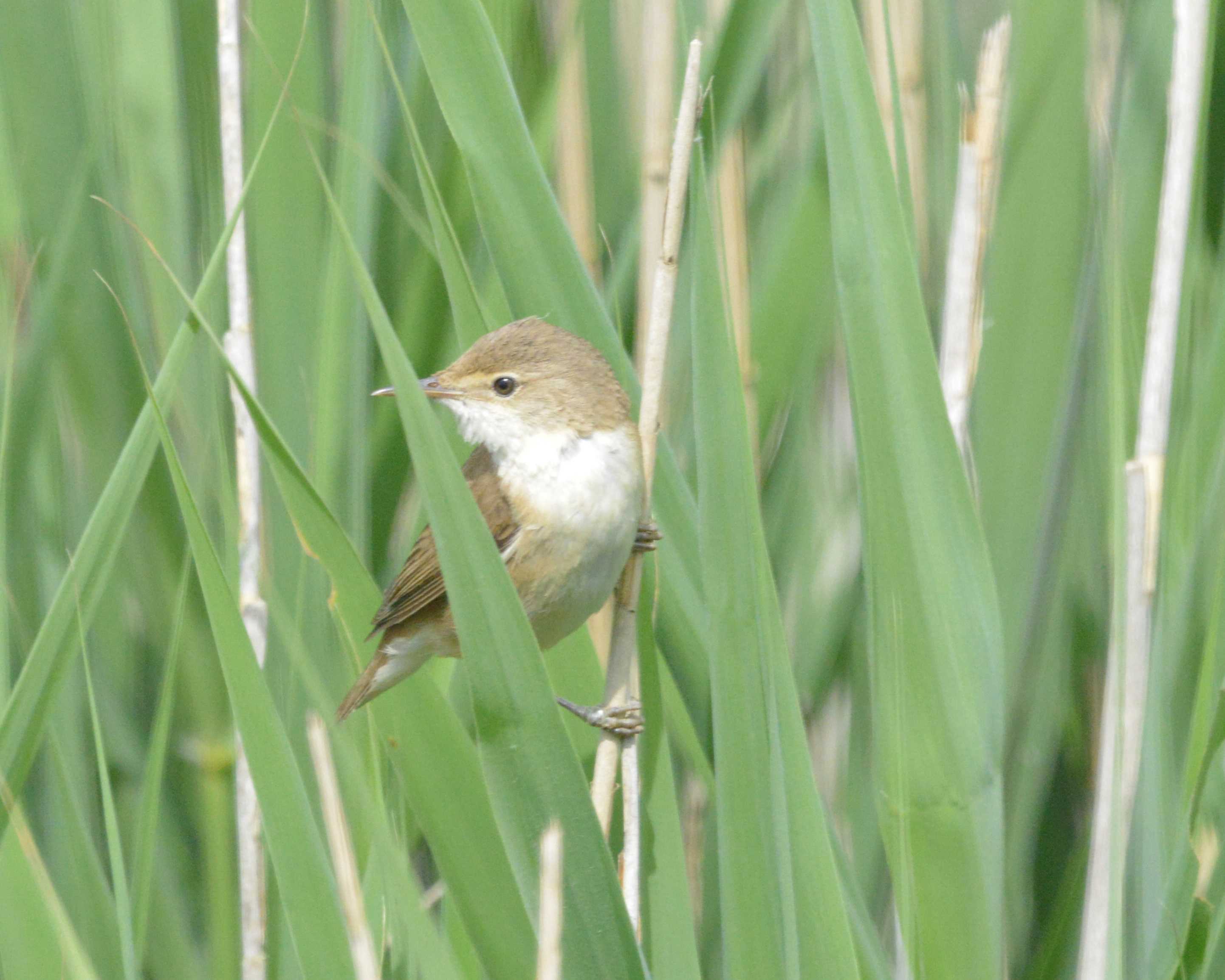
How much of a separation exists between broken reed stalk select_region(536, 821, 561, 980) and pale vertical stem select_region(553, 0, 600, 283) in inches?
36.1

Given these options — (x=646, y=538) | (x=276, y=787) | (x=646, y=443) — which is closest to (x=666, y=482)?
(x=646, y=443)

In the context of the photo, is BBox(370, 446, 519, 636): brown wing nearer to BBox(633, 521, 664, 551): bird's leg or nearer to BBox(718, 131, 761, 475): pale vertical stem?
BBox(633, 521, 664, 551): bird's leg

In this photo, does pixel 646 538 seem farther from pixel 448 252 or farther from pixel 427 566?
pixel 448 252

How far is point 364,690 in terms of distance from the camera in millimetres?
1467

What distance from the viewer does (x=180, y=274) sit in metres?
1.68

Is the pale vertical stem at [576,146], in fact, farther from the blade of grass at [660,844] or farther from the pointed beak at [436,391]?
the blade of grass at [660,844]

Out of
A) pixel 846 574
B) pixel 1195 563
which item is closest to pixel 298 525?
pixel 846 574

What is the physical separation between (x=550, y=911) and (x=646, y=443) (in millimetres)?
574

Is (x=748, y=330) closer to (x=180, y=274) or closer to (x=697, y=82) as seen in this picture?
(x=697, y=82)

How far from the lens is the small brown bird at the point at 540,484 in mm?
1670

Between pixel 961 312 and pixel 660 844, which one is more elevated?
pixel 961 312

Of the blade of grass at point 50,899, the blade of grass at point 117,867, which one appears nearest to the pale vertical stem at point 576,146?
the blade of grass at point 117,867

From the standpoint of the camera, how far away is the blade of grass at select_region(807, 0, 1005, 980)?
3.74 ft

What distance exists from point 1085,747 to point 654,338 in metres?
0.93
